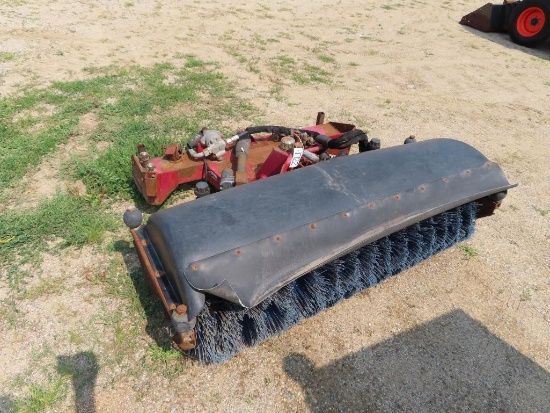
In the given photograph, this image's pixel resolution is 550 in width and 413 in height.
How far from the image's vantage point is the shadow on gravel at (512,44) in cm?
865

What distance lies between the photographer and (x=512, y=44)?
900cm

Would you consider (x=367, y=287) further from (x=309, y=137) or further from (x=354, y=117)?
(x=354, y=117)

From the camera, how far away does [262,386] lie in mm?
2412

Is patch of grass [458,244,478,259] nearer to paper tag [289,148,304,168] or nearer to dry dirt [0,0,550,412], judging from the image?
dry dirt [0,0,550,412]

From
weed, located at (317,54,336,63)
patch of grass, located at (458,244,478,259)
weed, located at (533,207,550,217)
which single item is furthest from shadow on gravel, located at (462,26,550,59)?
patch of grass, located at (458,244,478,259)

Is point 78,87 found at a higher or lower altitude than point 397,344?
higher

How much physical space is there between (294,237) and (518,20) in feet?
31.8

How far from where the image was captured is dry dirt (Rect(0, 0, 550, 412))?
7.93 ft

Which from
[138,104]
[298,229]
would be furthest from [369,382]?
[138,104]

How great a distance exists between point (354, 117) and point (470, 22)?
21.5ft

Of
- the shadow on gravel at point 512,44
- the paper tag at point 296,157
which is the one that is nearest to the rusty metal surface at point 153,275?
the paper tag at point 296,157

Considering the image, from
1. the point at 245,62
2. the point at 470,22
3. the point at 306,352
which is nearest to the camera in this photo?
the point at 306,352

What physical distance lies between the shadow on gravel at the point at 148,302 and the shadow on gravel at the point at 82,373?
375 mm

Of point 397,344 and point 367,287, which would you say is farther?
point 367,287
